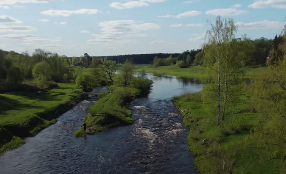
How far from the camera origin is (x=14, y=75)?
288 ft

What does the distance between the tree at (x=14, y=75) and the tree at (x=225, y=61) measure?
218 feet

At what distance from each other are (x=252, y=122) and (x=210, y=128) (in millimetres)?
6788

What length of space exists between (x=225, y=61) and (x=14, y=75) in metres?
71.2

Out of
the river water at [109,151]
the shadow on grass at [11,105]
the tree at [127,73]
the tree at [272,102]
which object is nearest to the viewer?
the tree at [272,102]

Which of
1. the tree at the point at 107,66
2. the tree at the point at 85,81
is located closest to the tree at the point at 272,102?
the tree at the point at 85,81

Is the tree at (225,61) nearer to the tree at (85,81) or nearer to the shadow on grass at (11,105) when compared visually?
the shadow on grass at (11,105)

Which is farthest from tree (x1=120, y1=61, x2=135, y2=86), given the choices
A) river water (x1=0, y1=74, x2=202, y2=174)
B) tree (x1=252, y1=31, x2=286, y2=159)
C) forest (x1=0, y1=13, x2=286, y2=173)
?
tree (x1=252, y1=31, x2=286, y2=159)

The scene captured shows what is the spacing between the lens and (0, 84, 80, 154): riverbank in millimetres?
45594

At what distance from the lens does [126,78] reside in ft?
359

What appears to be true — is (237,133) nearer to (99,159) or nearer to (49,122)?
(99,159)

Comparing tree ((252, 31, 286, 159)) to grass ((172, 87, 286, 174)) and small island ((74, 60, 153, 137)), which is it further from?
small island ((74, 60, 153, 137))

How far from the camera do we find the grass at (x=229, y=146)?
2988 cm

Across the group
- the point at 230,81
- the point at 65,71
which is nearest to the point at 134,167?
the point at 230,81

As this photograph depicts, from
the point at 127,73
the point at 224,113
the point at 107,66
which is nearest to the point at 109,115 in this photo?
the point at 224,113
